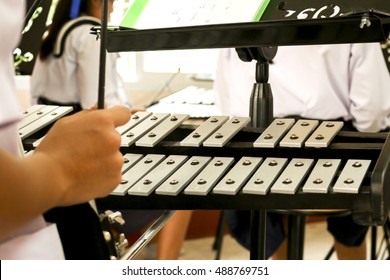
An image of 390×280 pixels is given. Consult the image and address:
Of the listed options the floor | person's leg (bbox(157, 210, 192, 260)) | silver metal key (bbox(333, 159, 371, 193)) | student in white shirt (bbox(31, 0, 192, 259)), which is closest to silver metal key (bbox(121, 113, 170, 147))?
silver metal key (bbox(333, 159, 371, 193))

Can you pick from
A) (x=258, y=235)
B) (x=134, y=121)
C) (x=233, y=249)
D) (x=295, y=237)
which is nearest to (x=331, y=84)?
(x=295, y=237)

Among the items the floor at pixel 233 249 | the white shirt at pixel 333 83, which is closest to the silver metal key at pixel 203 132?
the white shirt at pixel 333 83

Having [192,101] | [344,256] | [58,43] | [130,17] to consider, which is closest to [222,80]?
[192,101]

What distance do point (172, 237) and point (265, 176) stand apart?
2052mm

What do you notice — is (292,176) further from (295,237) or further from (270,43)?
(295,237)

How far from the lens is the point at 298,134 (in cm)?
140

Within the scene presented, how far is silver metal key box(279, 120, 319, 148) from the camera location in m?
1.35

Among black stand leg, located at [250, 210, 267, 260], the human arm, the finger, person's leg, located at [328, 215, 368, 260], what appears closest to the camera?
the human arm

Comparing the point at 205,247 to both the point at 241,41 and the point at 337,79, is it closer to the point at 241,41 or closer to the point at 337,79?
the point at 337,79

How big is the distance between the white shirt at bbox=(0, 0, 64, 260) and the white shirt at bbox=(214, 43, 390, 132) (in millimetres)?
1611

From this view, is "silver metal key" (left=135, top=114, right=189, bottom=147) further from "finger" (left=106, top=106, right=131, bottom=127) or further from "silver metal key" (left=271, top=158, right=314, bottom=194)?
"finger" (left=106, top=106, right=131, bottom=127)

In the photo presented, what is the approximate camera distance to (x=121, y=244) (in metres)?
1.31

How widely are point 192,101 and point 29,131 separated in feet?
5.06
